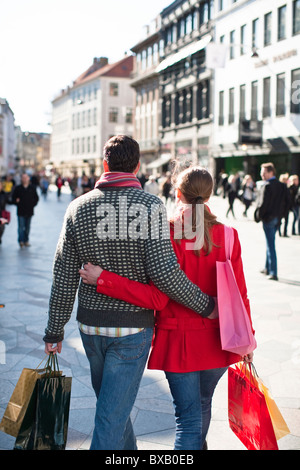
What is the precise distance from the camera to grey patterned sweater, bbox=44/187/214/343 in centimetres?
279

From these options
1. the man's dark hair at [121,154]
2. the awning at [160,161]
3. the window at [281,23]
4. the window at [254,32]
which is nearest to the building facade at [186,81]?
the awning at [160,161]

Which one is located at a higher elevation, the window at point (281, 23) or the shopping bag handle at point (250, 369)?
the window at point (281, 23)

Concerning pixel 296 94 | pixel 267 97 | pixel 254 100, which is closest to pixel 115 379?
pixel 296 94

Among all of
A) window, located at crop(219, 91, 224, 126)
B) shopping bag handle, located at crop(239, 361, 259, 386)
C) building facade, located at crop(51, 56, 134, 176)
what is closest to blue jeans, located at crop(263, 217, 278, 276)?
shopping bag handle, located at crop(239, 361, 259, 386)

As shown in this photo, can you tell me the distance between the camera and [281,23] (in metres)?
34.4

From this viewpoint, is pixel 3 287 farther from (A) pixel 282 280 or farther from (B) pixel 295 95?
(B) pixel 295 95

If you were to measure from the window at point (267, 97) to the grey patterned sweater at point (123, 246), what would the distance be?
3396 cm

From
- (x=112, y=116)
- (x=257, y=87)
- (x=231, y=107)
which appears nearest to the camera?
(x=257, y=87)

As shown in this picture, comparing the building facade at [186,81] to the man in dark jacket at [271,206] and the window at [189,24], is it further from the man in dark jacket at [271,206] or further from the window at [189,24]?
the man in dark jacket at [271,206]

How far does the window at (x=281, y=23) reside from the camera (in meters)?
34.1

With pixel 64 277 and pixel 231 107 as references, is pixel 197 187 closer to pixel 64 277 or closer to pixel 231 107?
pixel 64 277

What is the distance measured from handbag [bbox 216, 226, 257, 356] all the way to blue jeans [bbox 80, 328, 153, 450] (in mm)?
394

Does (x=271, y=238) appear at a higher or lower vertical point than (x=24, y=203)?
lower

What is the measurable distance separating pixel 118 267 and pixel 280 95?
33.2 m
